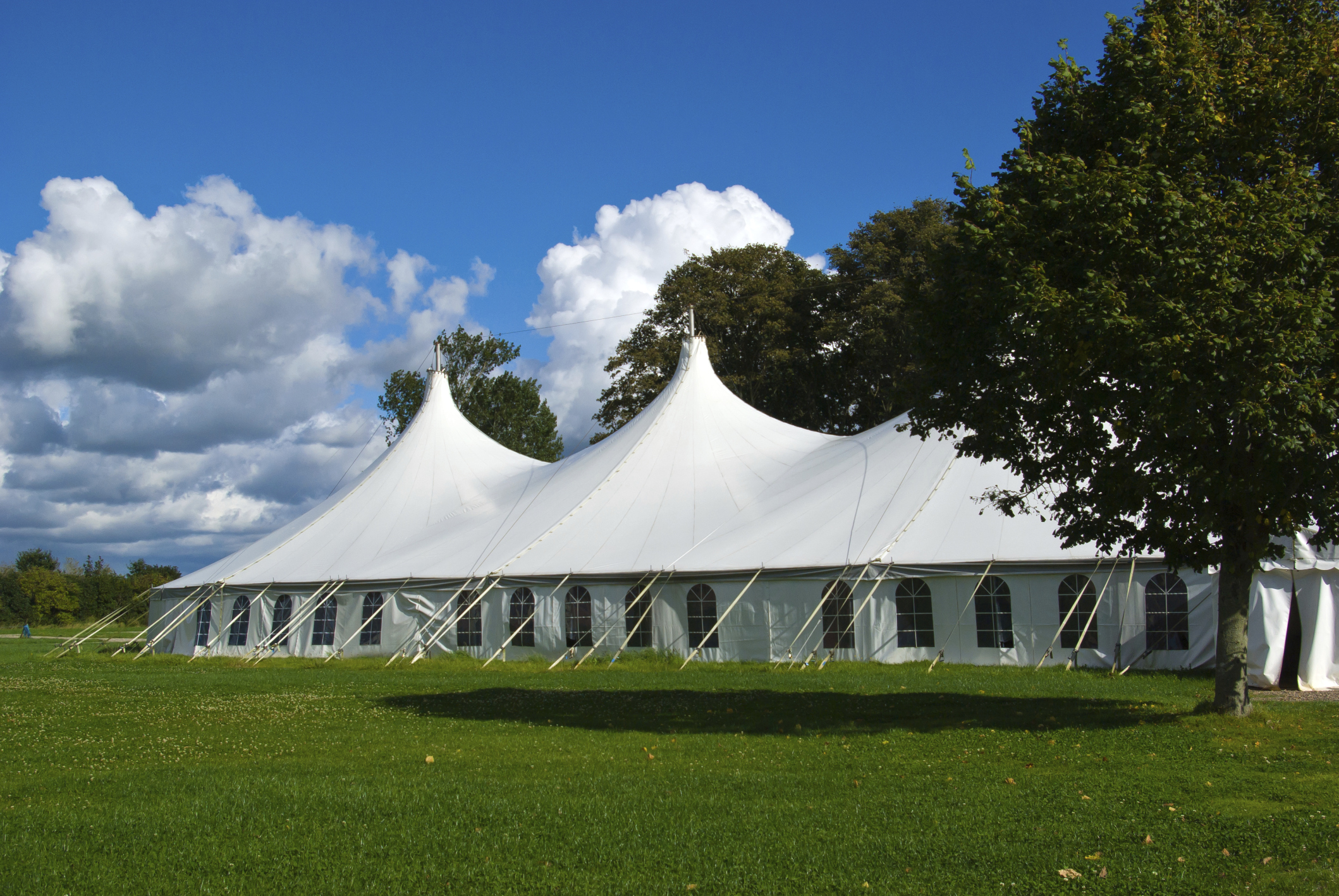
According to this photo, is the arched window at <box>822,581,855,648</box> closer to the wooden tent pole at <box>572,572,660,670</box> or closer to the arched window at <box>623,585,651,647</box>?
the wooden tent pole at <box>572,572,660,670</box>

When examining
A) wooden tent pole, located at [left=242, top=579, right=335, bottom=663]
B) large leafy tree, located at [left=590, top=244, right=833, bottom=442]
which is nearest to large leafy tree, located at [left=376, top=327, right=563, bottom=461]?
large leafy tree, located at [left=590, top=244, right=833, bottom=442]

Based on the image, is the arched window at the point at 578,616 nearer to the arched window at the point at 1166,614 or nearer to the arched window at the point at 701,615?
the arched window at the point at 701,615

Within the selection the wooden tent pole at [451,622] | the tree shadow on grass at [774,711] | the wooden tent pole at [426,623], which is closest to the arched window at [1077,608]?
the tree shadow on grass at [774,711]

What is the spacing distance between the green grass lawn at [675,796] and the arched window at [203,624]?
11.6m

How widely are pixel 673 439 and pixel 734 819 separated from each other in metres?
17.3

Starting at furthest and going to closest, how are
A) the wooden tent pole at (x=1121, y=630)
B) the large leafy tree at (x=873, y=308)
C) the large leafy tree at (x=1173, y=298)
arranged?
the large leafy tree at (x=873, y=308)
the wooden tent pole at (x=1121, y=630)
the large leafy tree at (x=1173, y=298)

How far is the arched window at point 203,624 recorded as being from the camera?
23.3 meters

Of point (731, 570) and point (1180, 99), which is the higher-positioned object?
point (1180, 99)

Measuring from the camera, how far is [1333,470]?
8.64 meters

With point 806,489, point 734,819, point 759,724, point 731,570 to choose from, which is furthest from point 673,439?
point 734,819

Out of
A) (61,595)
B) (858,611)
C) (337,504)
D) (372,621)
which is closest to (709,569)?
(858,611)

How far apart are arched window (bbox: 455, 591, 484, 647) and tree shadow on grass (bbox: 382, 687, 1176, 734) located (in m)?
6.79

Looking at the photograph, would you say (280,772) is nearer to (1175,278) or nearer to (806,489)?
(1175,278)

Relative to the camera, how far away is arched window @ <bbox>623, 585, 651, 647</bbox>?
61.7ft
